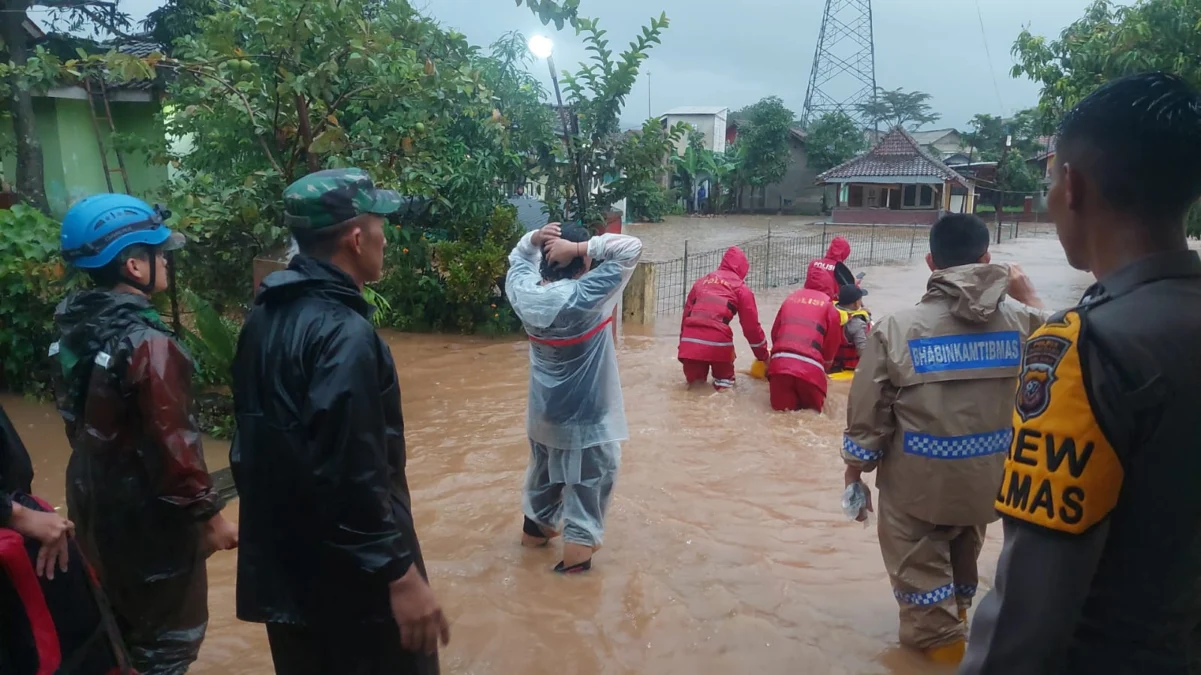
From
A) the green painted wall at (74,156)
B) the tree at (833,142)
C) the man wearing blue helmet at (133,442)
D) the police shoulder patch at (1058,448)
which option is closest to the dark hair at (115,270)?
the man wearing blue helmet at (133,442)

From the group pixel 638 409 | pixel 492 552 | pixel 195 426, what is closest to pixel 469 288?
pixel 638 409

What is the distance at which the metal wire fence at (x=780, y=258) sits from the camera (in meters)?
14.5

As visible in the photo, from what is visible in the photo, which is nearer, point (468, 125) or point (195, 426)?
point (195, 426)

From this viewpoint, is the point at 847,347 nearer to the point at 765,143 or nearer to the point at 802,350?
the point at 802,350

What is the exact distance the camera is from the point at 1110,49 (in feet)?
32.5

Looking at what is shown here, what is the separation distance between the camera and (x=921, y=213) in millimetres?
33875

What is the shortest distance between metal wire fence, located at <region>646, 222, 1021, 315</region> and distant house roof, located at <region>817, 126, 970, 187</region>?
3066 mm

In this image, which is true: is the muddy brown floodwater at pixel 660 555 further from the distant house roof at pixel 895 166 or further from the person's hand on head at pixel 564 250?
the distant house roof at pixel 895 166

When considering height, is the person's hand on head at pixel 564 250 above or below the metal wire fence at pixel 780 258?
above

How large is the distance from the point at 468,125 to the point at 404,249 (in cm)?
248

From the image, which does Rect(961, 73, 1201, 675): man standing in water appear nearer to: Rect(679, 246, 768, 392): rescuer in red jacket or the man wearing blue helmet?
the man wearing blue helmet

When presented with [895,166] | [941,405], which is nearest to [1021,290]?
[941,405]

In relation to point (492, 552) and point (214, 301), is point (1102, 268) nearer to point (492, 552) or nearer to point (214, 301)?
point (492, 552)

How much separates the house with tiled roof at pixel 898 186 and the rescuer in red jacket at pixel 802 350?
93.2ft
